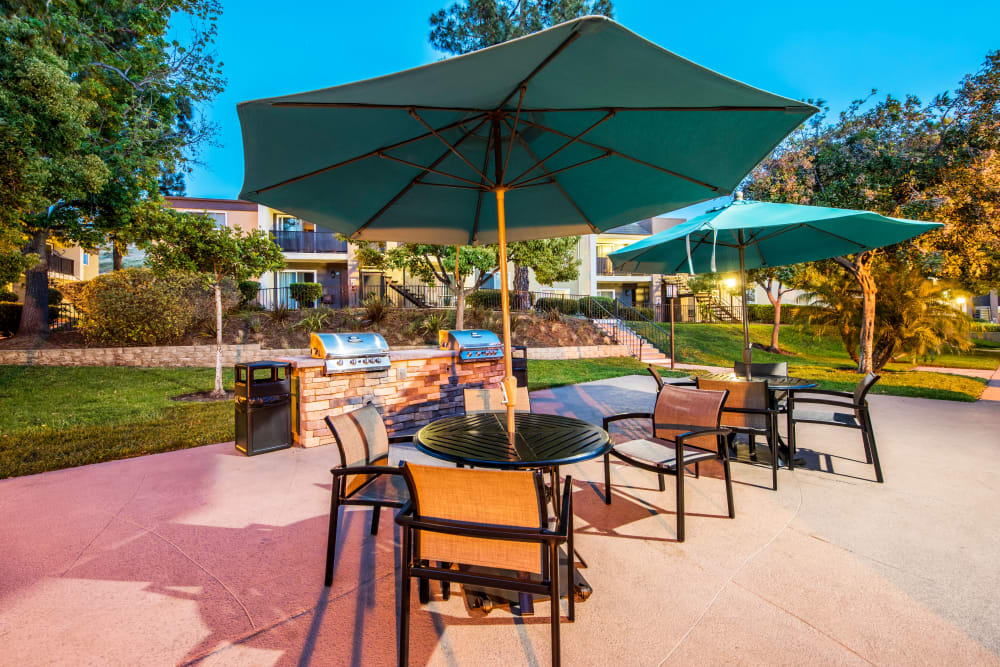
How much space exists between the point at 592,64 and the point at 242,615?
9.67ft

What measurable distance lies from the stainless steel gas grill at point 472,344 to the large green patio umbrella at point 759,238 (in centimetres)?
204

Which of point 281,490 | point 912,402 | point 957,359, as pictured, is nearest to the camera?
point 281,490

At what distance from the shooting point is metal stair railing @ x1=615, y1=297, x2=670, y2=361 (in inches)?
609

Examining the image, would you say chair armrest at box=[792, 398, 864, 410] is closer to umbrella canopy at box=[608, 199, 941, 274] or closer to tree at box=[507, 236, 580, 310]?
umbrella canopy at box=[608, 199, 941, 274]

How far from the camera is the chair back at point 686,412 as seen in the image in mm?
3143

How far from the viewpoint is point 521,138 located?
291cm

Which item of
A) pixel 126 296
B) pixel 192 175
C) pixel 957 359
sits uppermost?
pixel 192 175

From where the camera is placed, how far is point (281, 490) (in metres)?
3.58

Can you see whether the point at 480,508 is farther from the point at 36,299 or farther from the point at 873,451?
the point at 36,299

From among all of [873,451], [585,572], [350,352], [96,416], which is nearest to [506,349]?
[585,572]

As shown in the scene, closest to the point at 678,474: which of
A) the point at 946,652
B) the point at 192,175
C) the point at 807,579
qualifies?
the point at 807,579

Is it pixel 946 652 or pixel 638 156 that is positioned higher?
pixel 638 156

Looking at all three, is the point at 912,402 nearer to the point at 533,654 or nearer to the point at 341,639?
the point at 533,654

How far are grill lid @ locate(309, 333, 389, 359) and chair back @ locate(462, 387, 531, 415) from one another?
180 cm
